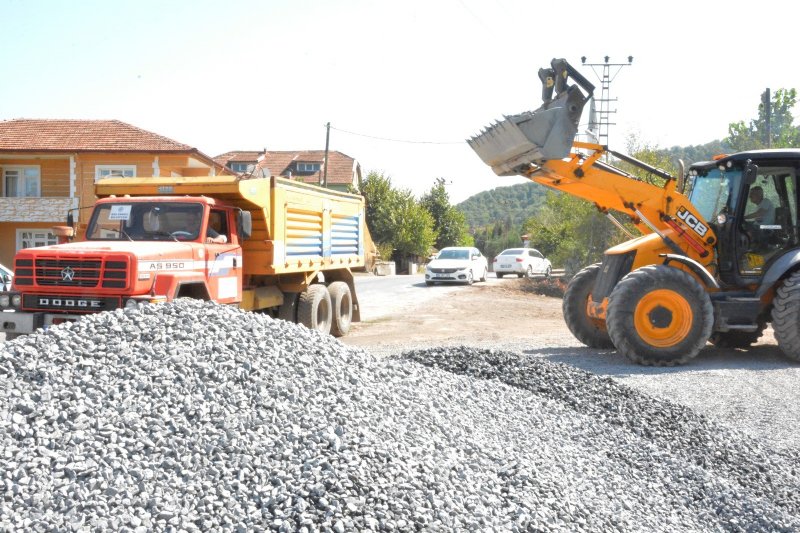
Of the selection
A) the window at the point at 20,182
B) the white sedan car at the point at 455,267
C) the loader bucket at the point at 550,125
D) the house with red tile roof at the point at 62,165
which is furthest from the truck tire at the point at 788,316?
the window at the point at 20,182

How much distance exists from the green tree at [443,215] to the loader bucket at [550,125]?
4112 cm

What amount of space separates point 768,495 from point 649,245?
19.1 feet

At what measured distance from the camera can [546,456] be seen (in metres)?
4.59

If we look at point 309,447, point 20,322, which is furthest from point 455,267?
point 309,447

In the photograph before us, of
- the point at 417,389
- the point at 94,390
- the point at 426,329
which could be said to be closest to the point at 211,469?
the point at 94,390

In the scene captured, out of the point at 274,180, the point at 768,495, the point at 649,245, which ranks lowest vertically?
the point at 768,495

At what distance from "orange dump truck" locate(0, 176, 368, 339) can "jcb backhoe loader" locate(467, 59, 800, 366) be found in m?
3.07

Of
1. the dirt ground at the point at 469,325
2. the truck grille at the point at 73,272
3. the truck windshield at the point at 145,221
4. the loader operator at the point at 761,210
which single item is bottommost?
the dirt ground at the point at 469,325

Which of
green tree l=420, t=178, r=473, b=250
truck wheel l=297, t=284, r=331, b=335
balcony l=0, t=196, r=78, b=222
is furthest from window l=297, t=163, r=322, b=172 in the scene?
truck wheel l=297, t=284, r=331, b=335

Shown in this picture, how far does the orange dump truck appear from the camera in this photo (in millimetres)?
8023

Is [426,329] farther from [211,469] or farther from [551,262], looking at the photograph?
[551,262]

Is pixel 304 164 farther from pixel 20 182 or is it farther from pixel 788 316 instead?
pixel 788 316

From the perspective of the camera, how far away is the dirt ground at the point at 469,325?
11.9 metres

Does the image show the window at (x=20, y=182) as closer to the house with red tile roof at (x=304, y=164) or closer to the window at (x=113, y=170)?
the window at (x=113, y=170)
